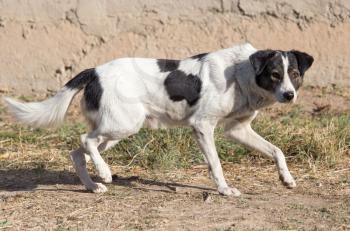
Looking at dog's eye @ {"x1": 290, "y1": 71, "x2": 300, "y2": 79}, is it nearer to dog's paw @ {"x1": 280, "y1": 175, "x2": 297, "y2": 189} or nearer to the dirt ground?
dog's paw @ {"x1": 280, "y1": 175, "x2": 297, "y2": 189}

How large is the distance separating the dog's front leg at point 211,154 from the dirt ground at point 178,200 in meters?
0.09

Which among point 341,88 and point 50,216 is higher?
point 50,216

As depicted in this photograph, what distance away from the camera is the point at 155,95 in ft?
20.3

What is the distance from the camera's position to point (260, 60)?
19.7ft

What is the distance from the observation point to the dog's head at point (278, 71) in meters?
5.95

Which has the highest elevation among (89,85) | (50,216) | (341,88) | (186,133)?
(89,85)

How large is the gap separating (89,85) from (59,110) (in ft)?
1.04

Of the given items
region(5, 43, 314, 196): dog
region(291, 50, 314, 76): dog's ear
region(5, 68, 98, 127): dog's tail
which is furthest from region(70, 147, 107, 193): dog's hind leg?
region(291, 50, 314, 76): dog's ear

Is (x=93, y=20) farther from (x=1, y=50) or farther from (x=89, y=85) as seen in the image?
(x=89, y=85)

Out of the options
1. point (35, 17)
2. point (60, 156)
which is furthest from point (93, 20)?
point (60, 156)

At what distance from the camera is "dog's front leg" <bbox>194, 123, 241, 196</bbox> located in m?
6.02

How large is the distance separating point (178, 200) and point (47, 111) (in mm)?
1250

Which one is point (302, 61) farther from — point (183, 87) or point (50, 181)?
point (50, 181)

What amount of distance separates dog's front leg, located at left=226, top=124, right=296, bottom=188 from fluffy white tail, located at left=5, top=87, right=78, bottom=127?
131 centimetres
